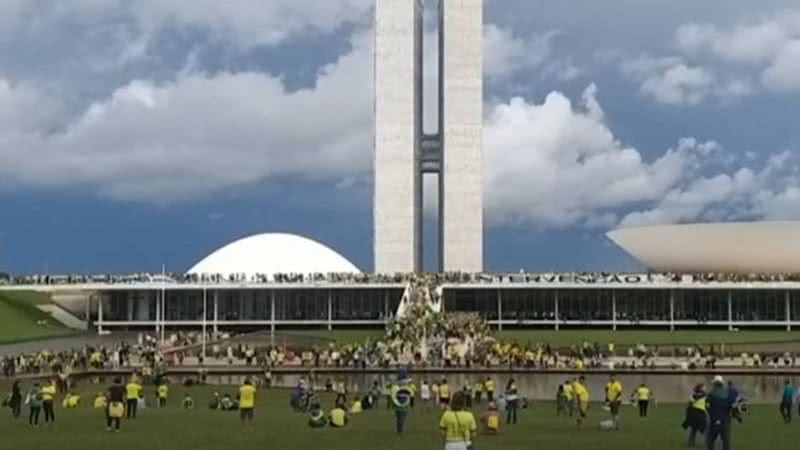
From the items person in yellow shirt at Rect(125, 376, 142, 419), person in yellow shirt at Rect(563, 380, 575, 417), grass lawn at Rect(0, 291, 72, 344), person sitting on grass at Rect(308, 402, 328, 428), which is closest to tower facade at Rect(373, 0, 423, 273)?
grass lawn at Rect(0, 291, 72, 344)

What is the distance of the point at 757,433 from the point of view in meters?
20.3

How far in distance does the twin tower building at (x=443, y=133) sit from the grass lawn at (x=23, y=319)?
21.8 m

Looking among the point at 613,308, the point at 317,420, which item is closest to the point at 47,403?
the point at 317,420

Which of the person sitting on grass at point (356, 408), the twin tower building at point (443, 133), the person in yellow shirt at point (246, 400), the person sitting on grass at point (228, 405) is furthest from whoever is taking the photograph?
the twin tower building at point (443, 133)

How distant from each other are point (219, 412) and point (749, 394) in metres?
14.1

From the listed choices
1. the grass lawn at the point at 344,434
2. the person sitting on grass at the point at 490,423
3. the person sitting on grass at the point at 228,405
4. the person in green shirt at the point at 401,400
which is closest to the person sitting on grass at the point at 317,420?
the grass lawn at the point at 344,434

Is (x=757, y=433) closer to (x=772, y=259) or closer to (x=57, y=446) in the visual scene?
(x=57, y=446)

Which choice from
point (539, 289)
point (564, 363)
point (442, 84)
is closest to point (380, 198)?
point (442, 84)

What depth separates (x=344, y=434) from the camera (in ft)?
66.0

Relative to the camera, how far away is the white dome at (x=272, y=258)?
77.6 meters

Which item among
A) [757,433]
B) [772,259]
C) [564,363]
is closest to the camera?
[757,433]

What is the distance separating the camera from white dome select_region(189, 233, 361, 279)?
77.6 metres

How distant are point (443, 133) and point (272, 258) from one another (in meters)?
12.5

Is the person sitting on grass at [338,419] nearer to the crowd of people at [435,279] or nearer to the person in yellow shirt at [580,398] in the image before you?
the person in yellow shirt at [580,398]
